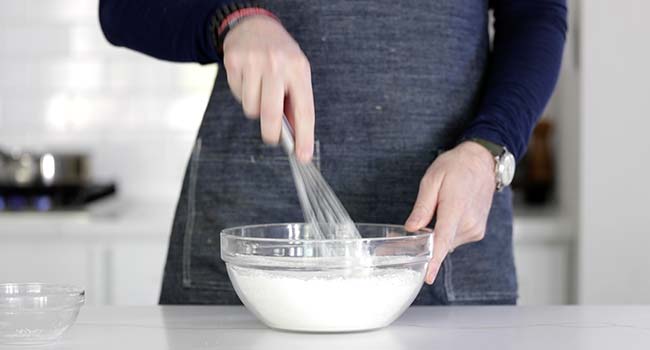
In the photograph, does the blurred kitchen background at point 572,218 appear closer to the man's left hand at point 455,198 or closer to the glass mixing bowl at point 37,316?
the man's left hand at point 455,198

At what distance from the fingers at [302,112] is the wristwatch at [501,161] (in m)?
0.32

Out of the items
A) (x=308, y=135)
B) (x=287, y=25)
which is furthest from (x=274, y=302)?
(x=287, y=25)

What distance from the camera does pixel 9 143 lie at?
3.02m

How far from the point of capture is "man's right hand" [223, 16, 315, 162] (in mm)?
1001

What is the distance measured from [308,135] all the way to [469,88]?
0.46 metres

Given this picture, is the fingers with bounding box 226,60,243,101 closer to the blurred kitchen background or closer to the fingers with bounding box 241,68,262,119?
the fingers with bounding box 241,68,262,119

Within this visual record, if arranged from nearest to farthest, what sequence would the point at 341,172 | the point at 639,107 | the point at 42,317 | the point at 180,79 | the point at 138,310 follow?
the point at 42,317, the point at 138,310, the point at 341,172, the point at 639,107, the point at 180,79

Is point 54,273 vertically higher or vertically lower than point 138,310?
lower

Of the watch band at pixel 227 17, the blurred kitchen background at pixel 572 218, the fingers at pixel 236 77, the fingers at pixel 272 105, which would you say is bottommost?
the blurred kitchen background at pixel 572 218

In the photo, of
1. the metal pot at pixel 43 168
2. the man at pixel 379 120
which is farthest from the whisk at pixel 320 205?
the metal pot at pixel 43 168

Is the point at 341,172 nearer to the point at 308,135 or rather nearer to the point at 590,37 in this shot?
the point at 308,135

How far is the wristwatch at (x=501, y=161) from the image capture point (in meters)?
1.27

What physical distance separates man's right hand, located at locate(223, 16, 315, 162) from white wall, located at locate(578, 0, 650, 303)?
1.53 m

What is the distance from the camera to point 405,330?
1.04 m
